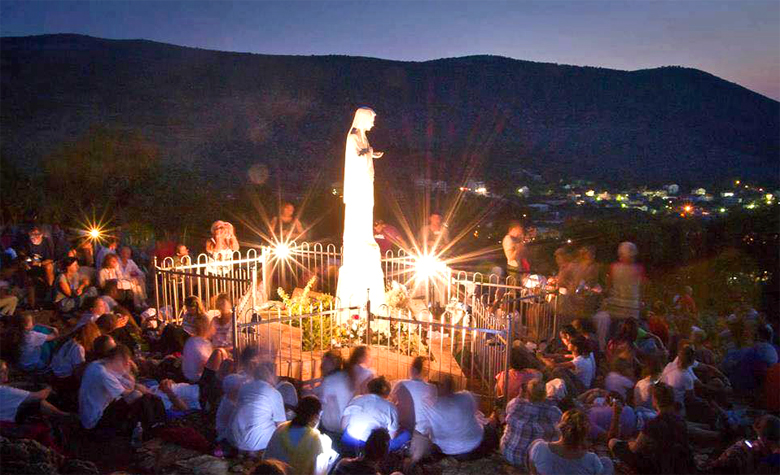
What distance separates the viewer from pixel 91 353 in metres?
6.14

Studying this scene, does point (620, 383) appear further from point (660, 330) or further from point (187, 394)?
point (187, 394)

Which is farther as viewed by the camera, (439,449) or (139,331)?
(139,331)

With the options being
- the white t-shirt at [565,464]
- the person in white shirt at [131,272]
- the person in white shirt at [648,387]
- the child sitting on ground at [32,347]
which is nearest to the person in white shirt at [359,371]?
the white t-shirt at [565,464]

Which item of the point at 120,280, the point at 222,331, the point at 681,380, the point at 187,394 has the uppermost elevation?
the point at 120,280

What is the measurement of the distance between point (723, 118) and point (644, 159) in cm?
1473

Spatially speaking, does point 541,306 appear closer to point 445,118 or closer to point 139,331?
point 139,331

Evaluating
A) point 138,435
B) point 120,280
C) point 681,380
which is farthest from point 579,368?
point 120,280

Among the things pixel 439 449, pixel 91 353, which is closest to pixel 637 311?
pixel 439 449

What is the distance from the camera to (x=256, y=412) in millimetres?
5051

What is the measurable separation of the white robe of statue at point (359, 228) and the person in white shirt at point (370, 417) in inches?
143

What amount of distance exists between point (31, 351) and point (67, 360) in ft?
4.33

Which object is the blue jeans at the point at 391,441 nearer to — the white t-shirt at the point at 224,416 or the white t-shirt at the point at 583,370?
the white t-shirt at the point at 224,416

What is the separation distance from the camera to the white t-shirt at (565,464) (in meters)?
4.02

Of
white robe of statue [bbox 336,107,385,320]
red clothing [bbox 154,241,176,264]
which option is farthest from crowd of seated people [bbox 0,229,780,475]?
red clothing [bbox 154,241,176,264]
